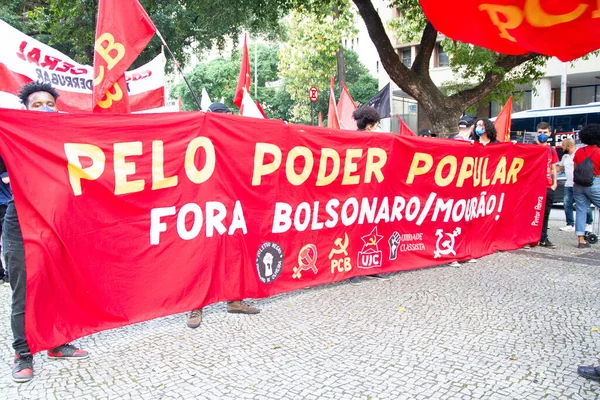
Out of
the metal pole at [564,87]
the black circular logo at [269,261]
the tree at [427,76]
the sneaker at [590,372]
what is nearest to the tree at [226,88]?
the metal pole at [564,87]

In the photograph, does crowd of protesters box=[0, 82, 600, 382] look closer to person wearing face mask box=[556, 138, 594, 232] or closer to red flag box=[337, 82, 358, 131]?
person wearing face mask box=[556, 138, 594, 232]

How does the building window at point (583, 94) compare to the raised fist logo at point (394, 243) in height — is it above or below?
above

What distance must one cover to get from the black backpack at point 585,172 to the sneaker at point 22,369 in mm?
7842

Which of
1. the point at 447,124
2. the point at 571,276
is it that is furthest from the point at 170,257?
the point at 447,124

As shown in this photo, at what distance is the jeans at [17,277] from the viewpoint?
3.52 metres

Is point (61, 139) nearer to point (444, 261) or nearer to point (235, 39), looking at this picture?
point (444, 261)

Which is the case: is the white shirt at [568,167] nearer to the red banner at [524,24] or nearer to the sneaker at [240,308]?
the red banner at [524,24]

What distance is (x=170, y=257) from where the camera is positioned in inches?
171

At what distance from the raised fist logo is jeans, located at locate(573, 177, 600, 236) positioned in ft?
12.4

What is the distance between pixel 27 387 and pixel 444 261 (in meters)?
5.10

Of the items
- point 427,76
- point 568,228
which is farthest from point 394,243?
point 427,76

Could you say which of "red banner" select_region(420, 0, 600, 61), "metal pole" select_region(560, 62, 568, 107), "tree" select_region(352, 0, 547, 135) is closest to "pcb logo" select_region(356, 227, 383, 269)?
"red banner" select_region(420, 0, 600, 61)

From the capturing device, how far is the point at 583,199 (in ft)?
26.3

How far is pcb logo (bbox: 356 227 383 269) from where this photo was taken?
588 centimetres
